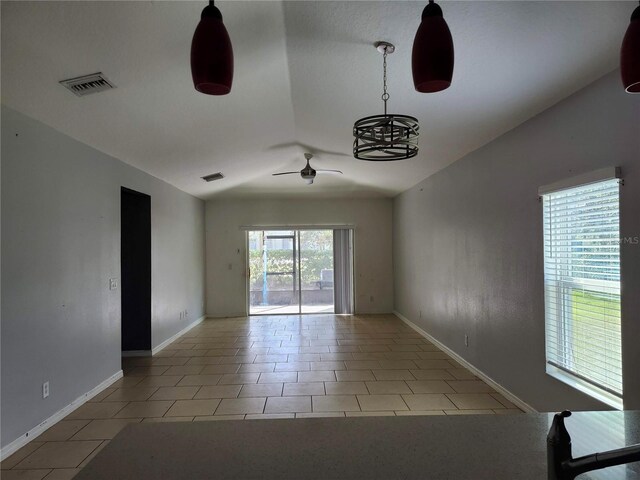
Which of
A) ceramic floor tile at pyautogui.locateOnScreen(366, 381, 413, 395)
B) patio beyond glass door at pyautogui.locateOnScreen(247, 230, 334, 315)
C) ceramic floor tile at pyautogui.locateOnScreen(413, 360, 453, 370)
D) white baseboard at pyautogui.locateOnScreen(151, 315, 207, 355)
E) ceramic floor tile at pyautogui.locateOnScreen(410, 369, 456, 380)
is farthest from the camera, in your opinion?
patio beyond glass door at pyautogui.locateOnScreen(247, 230, 334, 315)

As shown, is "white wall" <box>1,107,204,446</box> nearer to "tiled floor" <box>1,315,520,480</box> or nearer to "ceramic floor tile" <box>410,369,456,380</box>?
"tiled floor" <box>1,315,520,480</box>

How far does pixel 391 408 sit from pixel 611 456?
9.48 ft

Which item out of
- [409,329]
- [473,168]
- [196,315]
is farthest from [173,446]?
[196,315]

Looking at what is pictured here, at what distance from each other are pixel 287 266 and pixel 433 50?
7.34m

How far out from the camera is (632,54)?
2.87 ft

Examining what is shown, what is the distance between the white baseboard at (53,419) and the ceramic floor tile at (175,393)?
57 centimetres

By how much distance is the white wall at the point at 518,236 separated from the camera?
2152mm

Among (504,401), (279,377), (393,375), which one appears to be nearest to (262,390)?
(279,377)

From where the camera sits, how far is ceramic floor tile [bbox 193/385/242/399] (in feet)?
11.8

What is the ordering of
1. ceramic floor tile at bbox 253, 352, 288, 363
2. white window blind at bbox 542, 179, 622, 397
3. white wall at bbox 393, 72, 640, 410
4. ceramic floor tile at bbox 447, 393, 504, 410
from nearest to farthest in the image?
white wall at bbox 393, 72, 640, 410 < white window blind at bbox 542, 179, 622, 397 < ceramic floor tile at bbox 447, 393, 504, 410 < ceramic floor tile at bbox 253, 352, 288, 363

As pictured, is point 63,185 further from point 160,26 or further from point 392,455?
point 392,455

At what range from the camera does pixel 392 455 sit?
0.90m

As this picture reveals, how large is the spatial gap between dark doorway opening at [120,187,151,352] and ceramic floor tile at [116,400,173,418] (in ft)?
5.68

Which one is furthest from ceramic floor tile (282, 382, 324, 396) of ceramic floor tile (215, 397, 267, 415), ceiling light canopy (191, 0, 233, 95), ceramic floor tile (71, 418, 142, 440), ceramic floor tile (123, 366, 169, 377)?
ceiling light canopy (191, 0, 233, 95)
